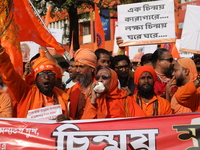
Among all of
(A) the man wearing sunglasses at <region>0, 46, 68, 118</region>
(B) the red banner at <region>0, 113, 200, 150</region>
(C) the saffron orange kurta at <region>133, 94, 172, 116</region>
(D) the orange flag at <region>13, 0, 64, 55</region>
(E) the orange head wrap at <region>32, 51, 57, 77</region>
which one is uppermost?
(D) the orange flag at <region>13, 0, 64, 55</region>

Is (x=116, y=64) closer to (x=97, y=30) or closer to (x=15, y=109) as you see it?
(x=15, y=109)

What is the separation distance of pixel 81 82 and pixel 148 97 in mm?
955

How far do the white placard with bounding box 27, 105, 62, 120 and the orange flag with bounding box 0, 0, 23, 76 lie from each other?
1186 mm

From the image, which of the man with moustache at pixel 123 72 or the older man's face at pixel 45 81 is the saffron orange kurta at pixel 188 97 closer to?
the man with moustache at pixel 123 72

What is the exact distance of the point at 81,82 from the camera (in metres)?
5.22

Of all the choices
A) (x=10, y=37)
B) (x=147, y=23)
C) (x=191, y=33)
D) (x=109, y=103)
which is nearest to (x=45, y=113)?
(x=109, y=103)

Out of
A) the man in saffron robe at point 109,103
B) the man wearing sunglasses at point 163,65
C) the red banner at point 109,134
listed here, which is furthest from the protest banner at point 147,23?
the red banner at point 109,134

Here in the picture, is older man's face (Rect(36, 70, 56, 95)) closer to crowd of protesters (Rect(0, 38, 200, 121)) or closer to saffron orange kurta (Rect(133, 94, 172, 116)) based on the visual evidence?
crowd of protesters (Rect(0, 38, 200, 121))

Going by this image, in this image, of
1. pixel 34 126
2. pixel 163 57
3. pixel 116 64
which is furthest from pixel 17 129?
pixel 163 57

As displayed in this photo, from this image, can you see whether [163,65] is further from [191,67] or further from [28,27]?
[28,27]

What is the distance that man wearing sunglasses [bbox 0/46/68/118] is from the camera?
4312 mm

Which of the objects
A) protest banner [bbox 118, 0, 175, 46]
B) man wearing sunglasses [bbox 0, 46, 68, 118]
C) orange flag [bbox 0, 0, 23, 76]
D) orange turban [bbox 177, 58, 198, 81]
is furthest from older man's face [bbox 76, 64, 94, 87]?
protest banner [bbox 118, 0, 175, 46]

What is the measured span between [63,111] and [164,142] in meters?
1.34

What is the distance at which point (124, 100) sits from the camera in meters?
4.50
